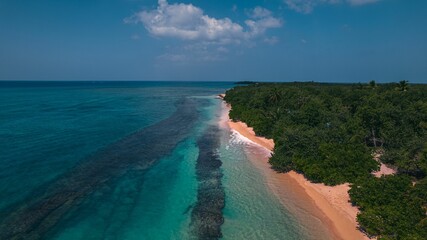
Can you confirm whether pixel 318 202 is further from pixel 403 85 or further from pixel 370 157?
pixel 403 85

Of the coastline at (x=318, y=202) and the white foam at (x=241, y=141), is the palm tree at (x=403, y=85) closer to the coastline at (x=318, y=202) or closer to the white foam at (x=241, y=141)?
the white foam at (x=241, y=141)

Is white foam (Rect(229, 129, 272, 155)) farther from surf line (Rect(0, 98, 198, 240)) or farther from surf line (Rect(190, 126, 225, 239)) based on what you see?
surf line (Rect(0, 98, 198, 240))

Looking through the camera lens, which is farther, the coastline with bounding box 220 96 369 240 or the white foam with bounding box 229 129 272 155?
the white foam with bounding box 229 129 272 155

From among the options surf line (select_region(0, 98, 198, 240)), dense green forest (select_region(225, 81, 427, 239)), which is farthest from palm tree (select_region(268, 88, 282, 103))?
surf line (select_region(0, 98, 198, 240))

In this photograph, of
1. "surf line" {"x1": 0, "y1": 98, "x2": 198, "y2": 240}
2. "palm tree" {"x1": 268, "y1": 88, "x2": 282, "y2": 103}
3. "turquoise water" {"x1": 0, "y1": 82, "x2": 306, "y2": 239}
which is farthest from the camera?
"palm tree" {"x1": 268, "y1": 88, "x2": 282, "y2": 103}

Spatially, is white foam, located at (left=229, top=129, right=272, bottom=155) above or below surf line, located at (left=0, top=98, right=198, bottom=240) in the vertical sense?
above

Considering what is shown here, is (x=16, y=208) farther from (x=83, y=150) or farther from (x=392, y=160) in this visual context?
(x=392, y=160)

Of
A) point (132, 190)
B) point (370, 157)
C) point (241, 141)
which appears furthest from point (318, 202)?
point (241, 141)
